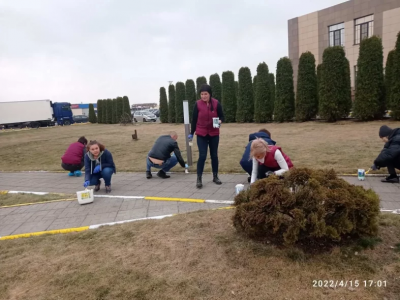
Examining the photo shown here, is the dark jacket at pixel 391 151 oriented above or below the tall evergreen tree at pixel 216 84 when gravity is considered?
below

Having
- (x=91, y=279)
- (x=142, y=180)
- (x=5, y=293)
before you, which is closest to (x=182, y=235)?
(x=91, y=279)

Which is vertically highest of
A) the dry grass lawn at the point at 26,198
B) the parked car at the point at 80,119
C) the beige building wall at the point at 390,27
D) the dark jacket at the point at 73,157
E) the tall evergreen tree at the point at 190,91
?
the beige building wall at the point at 390,27

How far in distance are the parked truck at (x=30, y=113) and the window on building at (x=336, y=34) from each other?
33193 mm

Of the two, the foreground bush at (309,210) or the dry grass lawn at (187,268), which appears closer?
the dry grass lawn at (187,268)

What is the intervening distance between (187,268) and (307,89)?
49.3 ft

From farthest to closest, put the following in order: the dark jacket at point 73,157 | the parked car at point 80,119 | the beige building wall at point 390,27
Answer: the parked car at point 80,119
the beige building wall at point 390,27
the dark jacket at point 73,157

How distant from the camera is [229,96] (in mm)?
20844

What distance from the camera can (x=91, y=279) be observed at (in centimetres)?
236

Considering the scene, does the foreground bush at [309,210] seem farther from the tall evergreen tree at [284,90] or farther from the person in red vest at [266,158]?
the tall evergreen tree at [284,90]

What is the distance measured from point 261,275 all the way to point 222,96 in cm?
1950

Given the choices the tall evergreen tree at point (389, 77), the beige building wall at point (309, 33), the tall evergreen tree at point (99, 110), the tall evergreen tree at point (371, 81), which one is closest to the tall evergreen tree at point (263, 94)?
the tall evergreen tree at point (371, 81)

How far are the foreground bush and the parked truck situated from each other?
4178 cm
